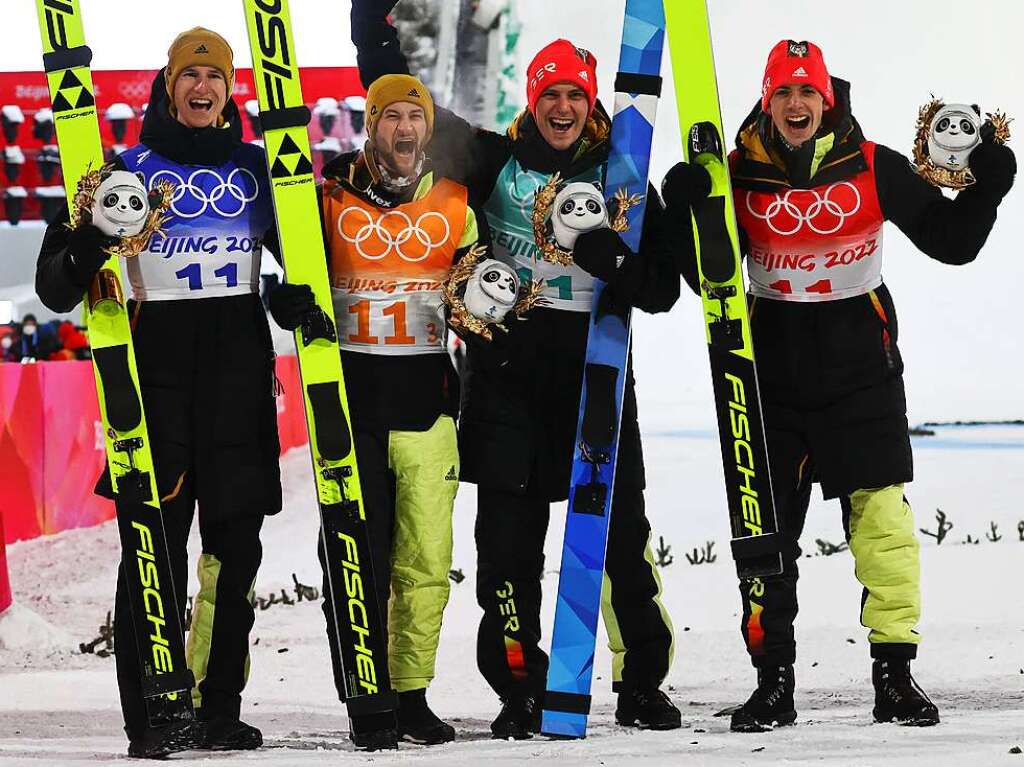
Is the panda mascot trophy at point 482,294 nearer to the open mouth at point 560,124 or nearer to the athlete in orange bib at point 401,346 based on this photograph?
the athlete in orange bib at point 401,346

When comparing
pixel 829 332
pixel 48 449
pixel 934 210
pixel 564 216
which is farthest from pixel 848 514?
pixel 48 449

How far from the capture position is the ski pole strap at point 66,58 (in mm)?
2896

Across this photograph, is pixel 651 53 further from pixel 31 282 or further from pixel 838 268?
pixel 31 282

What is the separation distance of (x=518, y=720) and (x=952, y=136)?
1.53 m

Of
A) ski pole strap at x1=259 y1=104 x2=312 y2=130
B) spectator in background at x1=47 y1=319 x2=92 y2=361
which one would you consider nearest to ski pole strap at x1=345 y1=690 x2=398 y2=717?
ski pole strap at x1=259 y1=104 x2=312 y2=130

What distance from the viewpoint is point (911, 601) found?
2.94m

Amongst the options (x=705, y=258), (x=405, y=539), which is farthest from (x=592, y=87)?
(x=405, y=539)

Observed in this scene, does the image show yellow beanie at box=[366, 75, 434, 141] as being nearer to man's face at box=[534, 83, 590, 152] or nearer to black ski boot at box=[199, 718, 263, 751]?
man's face at box=[534, 83, 590, 152]

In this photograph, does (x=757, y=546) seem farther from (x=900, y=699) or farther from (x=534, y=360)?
(x=534, y=360)

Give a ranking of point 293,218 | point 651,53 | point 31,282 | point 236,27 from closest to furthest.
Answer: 1. point 293,218
2. point 651,53
3. point 236,27
4. point 31,282

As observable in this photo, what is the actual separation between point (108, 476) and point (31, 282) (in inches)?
306

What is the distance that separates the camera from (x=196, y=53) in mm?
2832

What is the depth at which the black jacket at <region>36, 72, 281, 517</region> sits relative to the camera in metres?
2.84

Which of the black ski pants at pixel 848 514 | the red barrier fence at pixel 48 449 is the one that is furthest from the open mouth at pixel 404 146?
the red barrier fence at pixel 48 449
